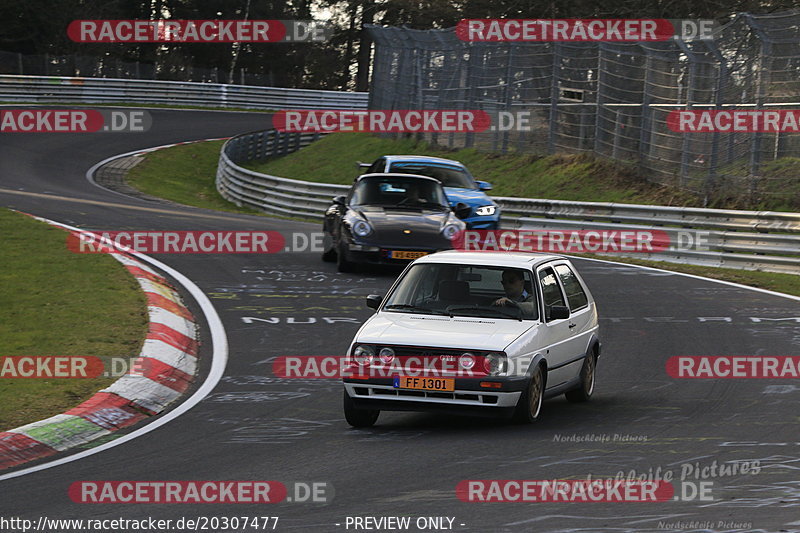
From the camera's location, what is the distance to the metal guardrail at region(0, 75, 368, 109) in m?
51.6

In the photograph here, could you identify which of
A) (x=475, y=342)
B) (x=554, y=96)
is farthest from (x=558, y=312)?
(x=554, y=96)

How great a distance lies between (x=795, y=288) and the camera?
717 inches

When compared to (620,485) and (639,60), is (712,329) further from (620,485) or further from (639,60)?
(639,60)

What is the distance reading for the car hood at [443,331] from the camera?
9.06m

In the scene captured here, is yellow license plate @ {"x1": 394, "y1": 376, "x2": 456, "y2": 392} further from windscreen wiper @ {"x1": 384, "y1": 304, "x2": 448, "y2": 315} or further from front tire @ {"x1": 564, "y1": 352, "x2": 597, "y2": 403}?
front tire @ {"x1": 564, "y1": 352, "x2": 597, "y2": 403}

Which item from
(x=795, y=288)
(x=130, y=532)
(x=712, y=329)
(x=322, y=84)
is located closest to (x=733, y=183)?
(x=795, y=288)

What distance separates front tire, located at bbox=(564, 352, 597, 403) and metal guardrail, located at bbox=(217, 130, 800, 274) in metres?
10.1

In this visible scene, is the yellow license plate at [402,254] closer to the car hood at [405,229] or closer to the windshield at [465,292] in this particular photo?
the car hood at [405,229]

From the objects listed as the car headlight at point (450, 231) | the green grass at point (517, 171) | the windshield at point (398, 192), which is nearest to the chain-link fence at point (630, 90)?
the green grass at point (517, 171)

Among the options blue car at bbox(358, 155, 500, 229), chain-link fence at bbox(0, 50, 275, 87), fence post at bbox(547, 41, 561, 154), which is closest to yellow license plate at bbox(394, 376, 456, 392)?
blue car at bbox(358, 155, 500, 229)

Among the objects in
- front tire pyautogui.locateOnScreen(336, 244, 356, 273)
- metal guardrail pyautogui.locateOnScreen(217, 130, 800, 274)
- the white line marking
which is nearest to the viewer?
the white line marking

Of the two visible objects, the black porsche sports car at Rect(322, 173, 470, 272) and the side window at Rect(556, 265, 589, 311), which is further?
the black porsche sports car at Rect(322, 173, 470, 272)

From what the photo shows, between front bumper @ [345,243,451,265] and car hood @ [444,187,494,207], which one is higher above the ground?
car hood @ [444,187,494,207]

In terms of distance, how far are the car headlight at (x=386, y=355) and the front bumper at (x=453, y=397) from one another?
0.16 m
